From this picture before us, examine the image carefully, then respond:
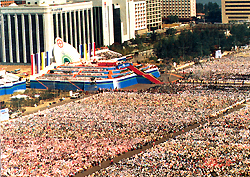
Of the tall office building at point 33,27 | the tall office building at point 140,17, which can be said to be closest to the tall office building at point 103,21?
the tall office building at point 33,27

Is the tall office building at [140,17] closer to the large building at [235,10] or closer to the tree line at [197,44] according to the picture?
the tree line at [197,44]

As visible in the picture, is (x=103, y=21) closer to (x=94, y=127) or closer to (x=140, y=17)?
(x=140, y=17)

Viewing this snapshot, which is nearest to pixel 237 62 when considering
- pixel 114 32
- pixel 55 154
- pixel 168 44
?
pixel 168 44

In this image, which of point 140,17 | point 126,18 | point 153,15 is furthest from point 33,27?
point 153,15

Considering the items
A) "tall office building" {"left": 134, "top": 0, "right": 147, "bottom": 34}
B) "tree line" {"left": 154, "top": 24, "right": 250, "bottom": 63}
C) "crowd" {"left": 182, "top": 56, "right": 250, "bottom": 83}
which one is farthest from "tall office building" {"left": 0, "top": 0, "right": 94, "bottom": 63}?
"tall office building" {"left": 134, "top": 0, "right": 147, "bottom": 34}

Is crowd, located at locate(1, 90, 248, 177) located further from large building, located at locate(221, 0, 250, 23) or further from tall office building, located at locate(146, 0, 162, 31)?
large building, located at locate(221, 0, 250, 23)
